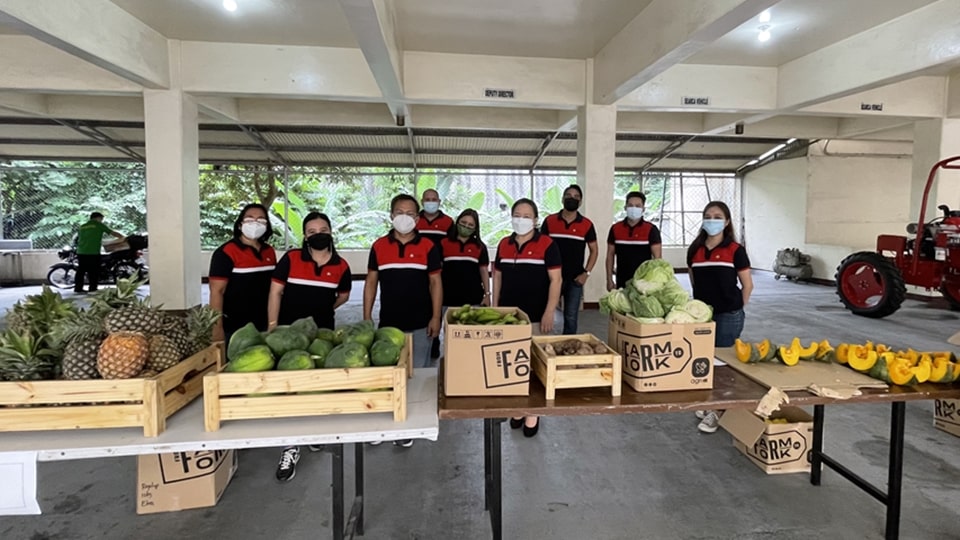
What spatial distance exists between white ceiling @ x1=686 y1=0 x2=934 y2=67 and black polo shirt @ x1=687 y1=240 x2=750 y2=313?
320cm

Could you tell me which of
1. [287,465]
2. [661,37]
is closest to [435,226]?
[287,465]

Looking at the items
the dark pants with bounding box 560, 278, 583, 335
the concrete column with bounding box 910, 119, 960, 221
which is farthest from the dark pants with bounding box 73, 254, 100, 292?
the concrete column with bounding box 910, 119, 960, 221

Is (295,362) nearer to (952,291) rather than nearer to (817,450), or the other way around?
(817,450)

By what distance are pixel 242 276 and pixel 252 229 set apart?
297 millimetres

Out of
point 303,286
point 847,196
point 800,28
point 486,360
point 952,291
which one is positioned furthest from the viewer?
point 847,196

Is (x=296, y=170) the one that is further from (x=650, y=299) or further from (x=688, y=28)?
(x=650, y=299)

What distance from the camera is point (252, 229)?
10.3 ft

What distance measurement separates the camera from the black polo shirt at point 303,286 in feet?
9.56

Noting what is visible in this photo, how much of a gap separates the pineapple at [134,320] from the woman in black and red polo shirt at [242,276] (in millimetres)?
1229

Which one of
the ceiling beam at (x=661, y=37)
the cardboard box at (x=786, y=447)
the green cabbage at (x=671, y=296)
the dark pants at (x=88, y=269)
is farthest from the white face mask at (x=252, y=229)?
the dark pants at (x=88, y=269)

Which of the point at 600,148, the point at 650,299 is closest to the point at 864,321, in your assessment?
the point at 600,148

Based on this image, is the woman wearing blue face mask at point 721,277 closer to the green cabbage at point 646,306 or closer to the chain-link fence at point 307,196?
the green cabbage at point 646,306

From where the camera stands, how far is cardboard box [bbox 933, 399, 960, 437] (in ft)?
10.7

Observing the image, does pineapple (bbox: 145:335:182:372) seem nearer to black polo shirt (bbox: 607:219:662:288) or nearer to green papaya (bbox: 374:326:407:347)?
green papaya (bbox: 374:326:407:347)
